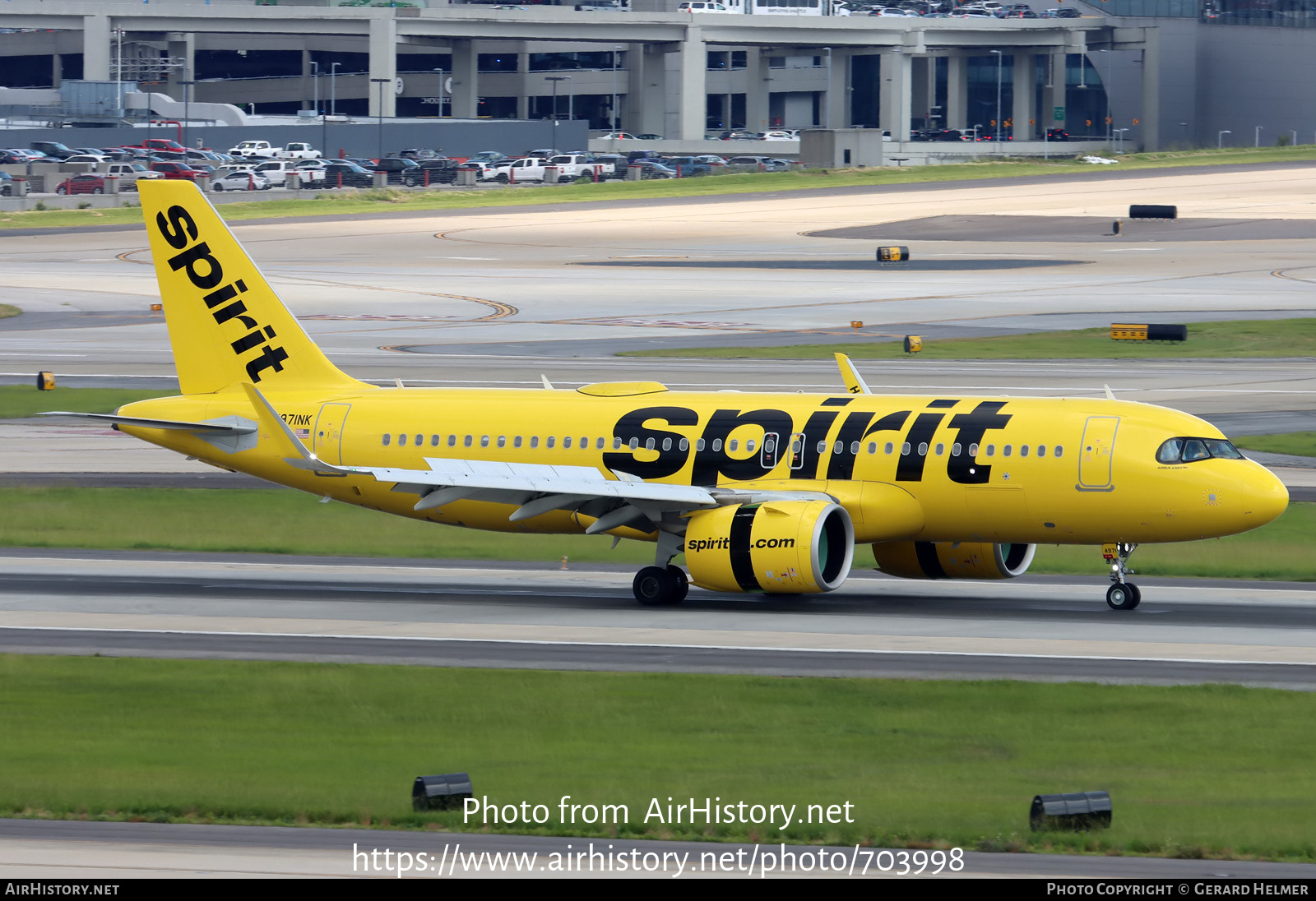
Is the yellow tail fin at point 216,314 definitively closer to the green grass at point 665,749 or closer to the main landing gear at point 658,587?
the main landing gear at point 658,587

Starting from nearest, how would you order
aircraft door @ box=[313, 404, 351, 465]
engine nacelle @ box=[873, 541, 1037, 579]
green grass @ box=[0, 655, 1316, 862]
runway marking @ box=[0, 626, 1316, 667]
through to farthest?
1. green grass @ box=[0, 655, 1316, 862]
2. runway marking @ box=[0, 626, 1316, 667]
3. engine nacelle @ box=[873, 541, 1037, 579]
4. aircraft door @ box=[313, 404, 351, 465]

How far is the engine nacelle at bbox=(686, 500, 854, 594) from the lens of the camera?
38.7 metres

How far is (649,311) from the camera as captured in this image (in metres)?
107

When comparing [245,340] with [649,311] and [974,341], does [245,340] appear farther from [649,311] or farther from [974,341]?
[649,311]

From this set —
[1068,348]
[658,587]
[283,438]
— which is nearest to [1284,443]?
[1068,348]

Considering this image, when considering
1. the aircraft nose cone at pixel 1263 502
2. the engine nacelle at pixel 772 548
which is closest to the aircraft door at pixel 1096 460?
the aircraft nose cone at pixel 1263 502

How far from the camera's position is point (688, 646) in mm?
36281

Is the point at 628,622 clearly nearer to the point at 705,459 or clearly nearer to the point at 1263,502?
the point at 705,459

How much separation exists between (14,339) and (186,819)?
81.1 meters

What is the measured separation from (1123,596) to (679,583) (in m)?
9.65

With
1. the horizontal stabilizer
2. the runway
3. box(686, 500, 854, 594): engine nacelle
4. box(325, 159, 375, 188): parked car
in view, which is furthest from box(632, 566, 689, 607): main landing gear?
box(325, 159, 375, 188): parked car

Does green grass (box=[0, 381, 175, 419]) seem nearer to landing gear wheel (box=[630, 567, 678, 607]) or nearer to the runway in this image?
the runway

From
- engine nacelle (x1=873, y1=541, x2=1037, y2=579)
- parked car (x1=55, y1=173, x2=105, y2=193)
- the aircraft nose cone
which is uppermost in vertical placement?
parked car (x1=55, y1=173, x2=105, y2=193)
